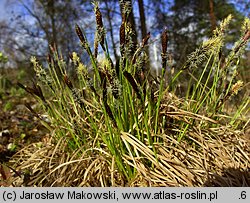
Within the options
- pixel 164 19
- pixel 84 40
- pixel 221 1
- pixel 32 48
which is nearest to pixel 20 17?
pixel 32 48

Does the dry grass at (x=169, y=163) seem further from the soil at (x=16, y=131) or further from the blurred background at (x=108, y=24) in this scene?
the blurred background at (x=108, y=24)

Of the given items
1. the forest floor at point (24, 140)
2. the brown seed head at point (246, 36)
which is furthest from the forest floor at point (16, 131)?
the brown seed head at point (246, 36)

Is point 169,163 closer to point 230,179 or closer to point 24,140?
point 230,179

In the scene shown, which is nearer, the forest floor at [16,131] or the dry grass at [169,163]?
the dry grass at [169,163]

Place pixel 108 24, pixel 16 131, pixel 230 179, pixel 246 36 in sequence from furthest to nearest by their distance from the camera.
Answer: pixel 108 24 → pixel 16 131 → pixel 246 36 → pixel 230 179

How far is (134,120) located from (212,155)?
42 cm

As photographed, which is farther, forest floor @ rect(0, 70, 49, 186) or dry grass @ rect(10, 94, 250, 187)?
forest floor @ rect(0, 70, 49, 186)

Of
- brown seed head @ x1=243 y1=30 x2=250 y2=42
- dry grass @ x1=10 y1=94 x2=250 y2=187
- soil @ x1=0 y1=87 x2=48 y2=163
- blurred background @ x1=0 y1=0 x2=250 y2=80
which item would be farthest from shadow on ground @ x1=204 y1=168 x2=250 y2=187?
blurred background @ x1=0 y1=0 x2=250 y2=80

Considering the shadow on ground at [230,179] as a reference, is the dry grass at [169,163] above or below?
above

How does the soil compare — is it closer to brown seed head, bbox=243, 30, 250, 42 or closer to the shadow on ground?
the shadow on ground

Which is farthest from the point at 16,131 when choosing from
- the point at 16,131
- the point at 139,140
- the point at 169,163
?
the point at 169,163

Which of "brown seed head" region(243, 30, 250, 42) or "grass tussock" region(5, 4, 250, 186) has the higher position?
"brown seed head" region(243, 30, 250, 42)

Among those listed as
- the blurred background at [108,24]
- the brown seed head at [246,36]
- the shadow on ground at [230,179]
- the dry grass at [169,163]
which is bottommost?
the shadow on ground at [230,179]

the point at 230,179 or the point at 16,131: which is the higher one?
the point at 16,131
